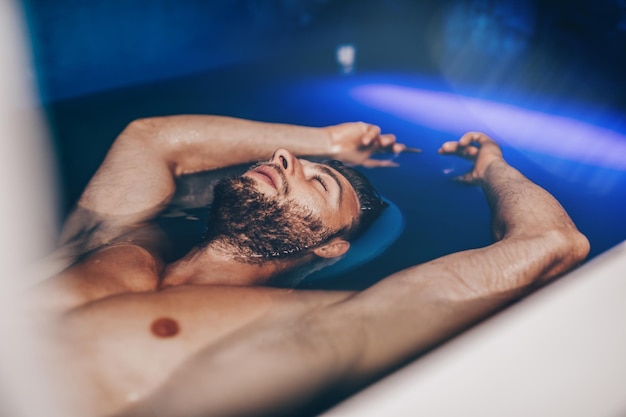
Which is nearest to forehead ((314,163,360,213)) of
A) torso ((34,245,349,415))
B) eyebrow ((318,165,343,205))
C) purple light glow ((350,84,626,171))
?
eyebrow ((318,165,343,205))

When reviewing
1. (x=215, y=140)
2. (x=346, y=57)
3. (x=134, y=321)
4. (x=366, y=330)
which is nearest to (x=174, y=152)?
(x=215, y=140)

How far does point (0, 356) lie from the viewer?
2.72ft

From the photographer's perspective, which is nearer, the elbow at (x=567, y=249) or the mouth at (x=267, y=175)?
the elbow at (x=567, y=249)

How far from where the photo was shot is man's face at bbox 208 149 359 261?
120cm

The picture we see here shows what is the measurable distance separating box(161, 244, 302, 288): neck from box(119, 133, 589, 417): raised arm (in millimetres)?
183

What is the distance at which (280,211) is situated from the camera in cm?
121

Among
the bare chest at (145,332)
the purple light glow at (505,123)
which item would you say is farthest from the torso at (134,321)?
the purple light glow at (505,123)

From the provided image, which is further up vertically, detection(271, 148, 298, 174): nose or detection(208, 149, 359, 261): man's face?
detection(271, 148, 298, 174): nose

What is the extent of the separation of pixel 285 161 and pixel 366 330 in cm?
55

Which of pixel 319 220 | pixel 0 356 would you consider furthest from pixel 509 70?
pixel 0 356

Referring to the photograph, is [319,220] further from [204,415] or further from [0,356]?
[0,356]

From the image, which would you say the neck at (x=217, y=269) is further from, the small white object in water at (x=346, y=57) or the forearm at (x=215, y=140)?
the small white object in water at (x=346, y=57)

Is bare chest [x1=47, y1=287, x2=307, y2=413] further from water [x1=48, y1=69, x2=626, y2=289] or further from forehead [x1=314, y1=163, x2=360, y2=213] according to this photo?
forehead [x1=314, y1=163, x2=360, y2=213]

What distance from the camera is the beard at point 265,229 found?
3.89 ft
